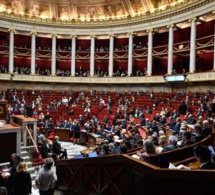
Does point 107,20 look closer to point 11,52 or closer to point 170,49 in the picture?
point 170,49

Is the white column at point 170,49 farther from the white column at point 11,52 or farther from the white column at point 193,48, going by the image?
the white column at point 11,52

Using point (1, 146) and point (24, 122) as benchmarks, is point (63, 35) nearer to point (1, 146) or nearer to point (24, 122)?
point (24, 122)

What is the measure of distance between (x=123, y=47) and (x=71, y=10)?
7.67m

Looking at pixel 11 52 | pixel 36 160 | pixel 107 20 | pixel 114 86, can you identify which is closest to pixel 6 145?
pixel 36 160

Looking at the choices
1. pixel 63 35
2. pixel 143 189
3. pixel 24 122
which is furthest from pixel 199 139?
pixel 63 35

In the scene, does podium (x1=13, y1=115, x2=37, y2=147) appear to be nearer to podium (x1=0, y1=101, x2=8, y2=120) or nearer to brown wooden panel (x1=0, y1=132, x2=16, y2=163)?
podium (x1=0, y1=101, x2=8, y2=120)

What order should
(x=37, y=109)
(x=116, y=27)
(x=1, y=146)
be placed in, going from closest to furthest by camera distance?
1. (x=1, y=146)
2. (x=37, y=109)
3. (x=116, y=27)

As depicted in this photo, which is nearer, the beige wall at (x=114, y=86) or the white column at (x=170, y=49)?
the beige wall at (x=114, y=86)

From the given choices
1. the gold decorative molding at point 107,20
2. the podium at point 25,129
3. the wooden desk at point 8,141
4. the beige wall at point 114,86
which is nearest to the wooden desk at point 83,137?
the podium at point 25,129

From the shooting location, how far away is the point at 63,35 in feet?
92.8

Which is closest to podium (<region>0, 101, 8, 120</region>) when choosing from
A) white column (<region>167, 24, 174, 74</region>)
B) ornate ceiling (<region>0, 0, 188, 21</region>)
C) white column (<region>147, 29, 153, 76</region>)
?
white column (<region>167, 24, 174, 74</region>)

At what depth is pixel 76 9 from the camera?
2809cm

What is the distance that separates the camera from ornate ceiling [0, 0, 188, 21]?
85.4 feet

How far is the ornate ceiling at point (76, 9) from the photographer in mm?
26016
